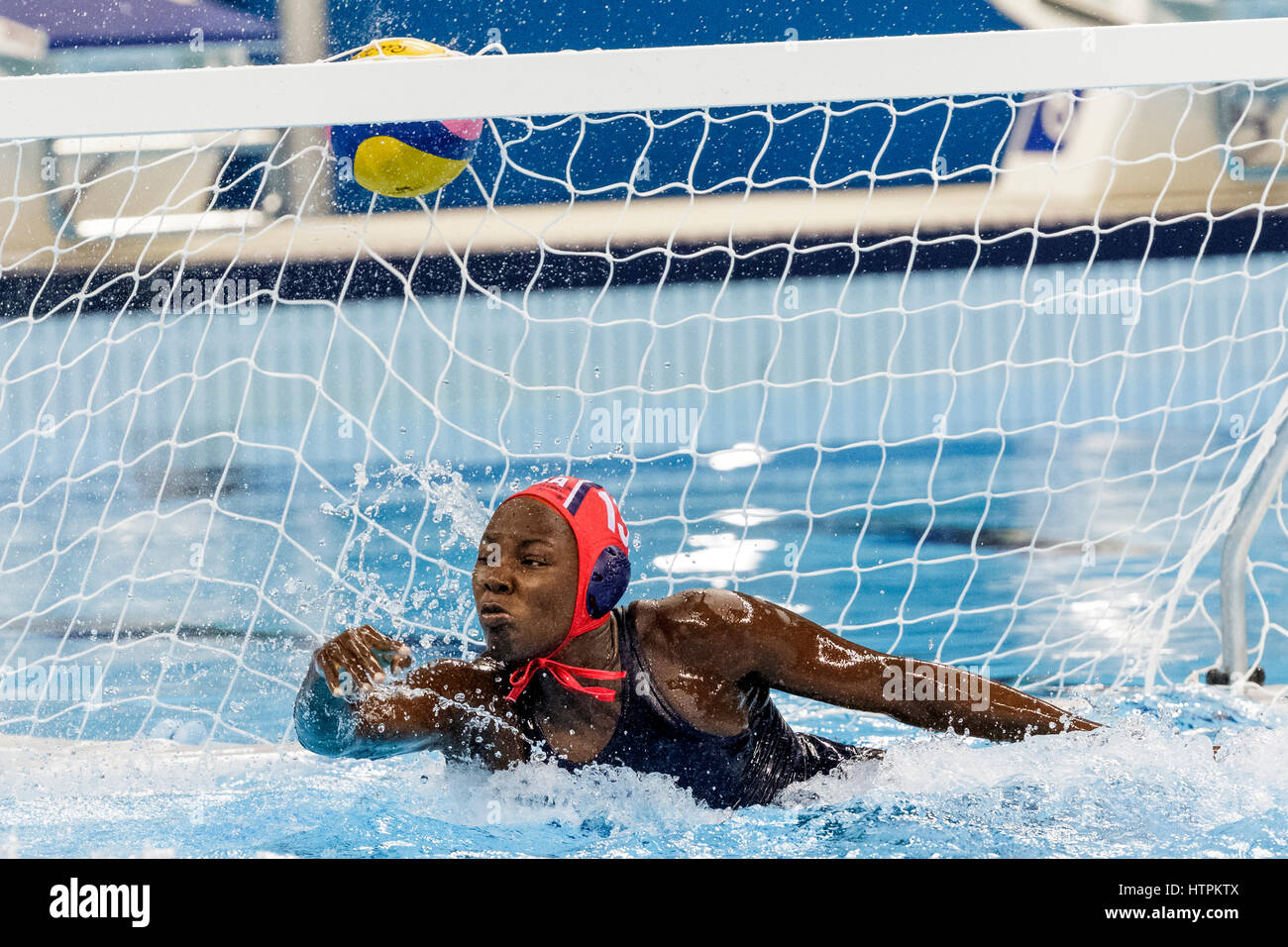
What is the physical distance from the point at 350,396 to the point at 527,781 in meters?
7.44

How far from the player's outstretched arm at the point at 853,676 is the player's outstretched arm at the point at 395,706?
402mm

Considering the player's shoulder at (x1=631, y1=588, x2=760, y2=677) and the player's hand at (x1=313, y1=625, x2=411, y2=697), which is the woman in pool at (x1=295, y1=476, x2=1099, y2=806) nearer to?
the player's shoulder at (x1=631, y1=588, x2=760, y2=677)

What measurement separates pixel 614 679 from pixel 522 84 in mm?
1229

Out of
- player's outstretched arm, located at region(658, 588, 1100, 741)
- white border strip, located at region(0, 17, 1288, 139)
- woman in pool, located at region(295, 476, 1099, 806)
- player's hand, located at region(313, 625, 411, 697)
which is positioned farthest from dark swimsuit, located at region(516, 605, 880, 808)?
white border strip, located at region(0, 17, 1288, 139)

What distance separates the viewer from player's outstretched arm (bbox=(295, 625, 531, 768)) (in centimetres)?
202

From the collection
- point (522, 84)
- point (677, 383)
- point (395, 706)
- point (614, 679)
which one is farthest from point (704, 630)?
point (677, 383)

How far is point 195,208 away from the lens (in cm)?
939

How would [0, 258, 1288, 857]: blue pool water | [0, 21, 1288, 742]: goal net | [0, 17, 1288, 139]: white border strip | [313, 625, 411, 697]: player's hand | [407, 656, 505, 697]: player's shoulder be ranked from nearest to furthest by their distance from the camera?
[313, 625, 411, 697]: player's hand
[407, 656, 505, 697]: player's shoulder
[0, 258, 1288, 857]: blue pool water
[0, 17, 1288, 139]: white border strip
[0, 21, 1288, 742]: goal net

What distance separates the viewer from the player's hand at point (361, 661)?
2.00 meters

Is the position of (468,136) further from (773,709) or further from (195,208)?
(195,208)

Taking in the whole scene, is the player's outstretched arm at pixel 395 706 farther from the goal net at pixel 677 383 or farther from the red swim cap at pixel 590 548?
the goal net at pixel 677 383

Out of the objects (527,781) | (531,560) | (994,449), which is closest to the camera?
(531,560)

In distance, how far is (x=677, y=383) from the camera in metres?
9.87
